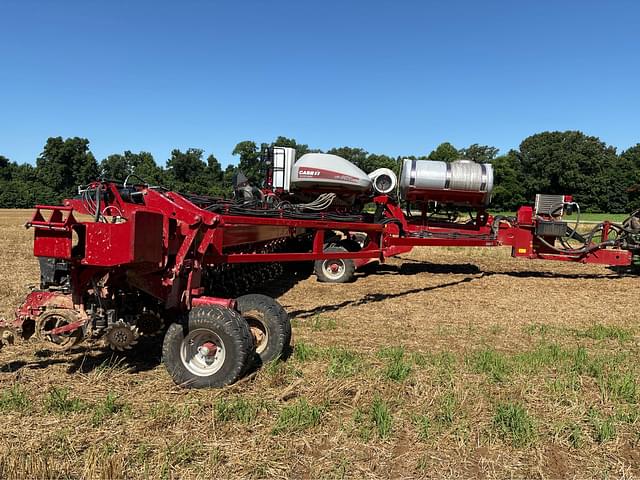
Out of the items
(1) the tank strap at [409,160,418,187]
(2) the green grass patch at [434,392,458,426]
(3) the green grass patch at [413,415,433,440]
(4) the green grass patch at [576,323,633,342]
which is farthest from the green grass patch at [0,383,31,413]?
(1) the tank strap at [409,160,418,187]

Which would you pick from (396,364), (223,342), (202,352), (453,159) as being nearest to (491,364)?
(396,364)

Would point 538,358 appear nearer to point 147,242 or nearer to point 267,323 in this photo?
point 267,323

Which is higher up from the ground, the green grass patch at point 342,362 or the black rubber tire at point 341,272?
the black rubber tire at point 341,272

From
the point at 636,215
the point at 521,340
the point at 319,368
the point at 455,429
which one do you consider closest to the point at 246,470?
the point at 455,429

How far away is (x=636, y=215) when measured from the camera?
10023 millimetres

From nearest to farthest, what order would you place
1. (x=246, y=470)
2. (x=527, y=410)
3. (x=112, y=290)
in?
(x=246, y=470)
(x=527, y=410)
(x=112, y=290)

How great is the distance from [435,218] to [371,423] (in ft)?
24.0

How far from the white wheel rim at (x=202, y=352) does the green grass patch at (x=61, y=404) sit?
2.55 ft

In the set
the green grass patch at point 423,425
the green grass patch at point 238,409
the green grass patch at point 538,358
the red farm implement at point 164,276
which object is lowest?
the green grass patch at point 238,409

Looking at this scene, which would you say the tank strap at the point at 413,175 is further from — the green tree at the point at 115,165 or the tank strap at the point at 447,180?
the green tree at the point at 115,165

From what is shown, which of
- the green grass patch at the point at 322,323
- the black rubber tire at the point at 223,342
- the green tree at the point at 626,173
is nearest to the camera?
the black rubber tire at the point at 223,342

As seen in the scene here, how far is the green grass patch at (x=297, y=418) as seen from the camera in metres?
3.09

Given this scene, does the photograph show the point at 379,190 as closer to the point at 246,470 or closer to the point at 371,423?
the point at 371,423

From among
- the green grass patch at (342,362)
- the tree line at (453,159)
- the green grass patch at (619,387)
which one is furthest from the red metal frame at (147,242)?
the tree line at (453,159)
